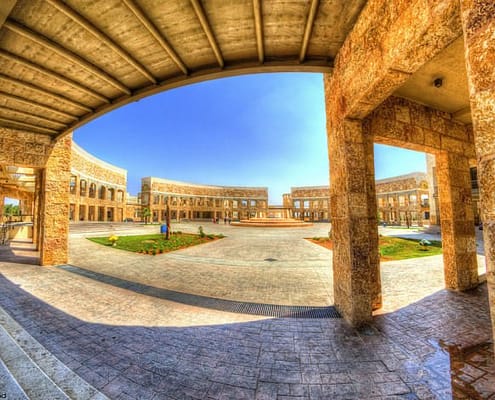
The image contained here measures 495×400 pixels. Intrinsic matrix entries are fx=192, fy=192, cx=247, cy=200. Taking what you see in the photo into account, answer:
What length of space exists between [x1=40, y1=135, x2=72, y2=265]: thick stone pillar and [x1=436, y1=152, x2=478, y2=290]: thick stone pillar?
1245cm

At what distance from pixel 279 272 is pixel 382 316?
131 inches

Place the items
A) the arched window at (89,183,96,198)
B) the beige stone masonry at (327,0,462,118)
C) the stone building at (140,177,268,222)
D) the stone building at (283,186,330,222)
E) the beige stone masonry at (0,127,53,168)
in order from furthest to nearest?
the stone building at (283,186,330,222) < the stone building at (140,177,268,222) < the arched window at (89,183,96,198) < the beige stone masonry at (0,127,53,168) < the beige stone masonry at (327,0,462,118)

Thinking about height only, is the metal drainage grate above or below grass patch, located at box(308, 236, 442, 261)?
above

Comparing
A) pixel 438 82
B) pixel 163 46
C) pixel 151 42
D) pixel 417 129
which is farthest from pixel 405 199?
pixel 151 42

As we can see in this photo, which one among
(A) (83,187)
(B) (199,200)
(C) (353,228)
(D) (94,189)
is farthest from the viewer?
(B) (199,200)

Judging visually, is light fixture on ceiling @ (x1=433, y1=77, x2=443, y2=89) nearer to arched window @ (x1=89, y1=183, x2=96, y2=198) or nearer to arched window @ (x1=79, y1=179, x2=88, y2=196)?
arched window @ (x1=79, y1=179, x2=88, y2=196)

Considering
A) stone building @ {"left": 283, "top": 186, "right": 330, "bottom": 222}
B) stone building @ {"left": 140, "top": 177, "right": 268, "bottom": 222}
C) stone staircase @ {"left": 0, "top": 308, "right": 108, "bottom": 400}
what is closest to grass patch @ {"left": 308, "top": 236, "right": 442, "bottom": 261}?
stone staircase @ {"left": 0, "top": 308, "right": 108, "bottom": 400}

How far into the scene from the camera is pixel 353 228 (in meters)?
3.42

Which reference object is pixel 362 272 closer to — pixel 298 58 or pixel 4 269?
pixel 298 58

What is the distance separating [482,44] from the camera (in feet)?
4.63

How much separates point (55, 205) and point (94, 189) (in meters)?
31.3

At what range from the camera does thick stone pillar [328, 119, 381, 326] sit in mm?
3383

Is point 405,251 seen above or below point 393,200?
below

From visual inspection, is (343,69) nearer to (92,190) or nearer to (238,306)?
(238,306)
